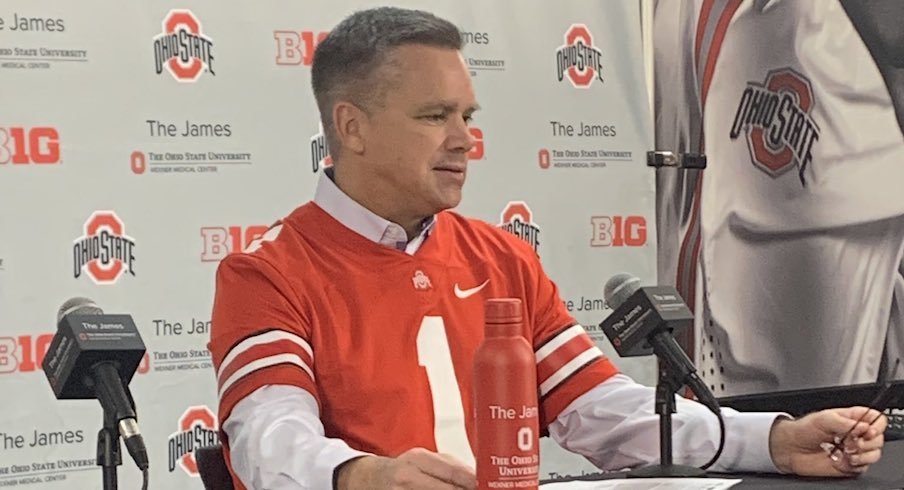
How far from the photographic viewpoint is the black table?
1924 millimetres

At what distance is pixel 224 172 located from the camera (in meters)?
3.76

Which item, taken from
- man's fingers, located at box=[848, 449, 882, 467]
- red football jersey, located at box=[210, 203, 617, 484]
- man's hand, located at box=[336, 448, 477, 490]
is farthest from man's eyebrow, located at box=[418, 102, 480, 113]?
man's fingers, located at box=[848, 449, 882, 467]

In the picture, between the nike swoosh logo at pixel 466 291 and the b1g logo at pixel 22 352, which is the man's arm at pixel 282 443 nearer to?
the nike swoosh logo at pixel 466 291

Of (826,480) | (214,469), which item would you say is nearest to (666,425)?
(826,480)

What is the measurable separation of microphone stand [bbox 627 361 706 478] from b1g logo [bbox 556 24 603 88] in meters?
2.56

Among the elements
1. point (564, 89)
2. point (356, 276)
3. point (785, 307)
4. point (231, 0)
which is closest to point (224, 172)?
point (231, 0)

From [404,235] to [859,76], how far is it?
246cm

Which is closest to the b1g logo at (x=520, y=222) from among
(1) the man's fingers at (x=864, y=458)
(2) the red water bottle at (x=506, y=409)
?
(1) the man's fingers at (x=864, y=458)

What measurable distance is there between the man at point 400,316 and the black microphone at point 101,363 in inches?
10.3

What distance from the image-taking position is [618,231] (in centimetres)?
457

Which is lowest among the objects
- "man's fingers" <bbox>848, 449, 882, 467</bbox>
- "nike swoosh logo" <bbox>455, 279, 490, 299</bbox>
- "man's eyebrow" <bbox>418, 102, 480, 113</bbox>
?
"man's fingers" <bbox>848, 449, 882, 467</bbox>

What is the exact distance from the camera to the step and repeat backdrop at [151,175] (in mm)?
3439

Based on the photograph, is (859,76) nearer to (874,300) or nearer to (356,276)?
(874,300)

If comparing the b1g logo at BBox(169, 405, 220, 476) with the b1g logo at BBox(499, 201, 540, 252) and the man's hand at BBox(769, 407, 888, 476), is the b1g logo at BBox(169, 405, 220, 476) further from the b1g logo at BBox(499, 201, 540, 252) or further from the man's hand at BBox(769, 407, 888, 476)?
the man's hand at BBox(769, 407, 888, 476)
